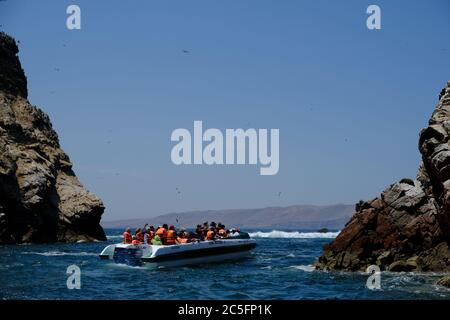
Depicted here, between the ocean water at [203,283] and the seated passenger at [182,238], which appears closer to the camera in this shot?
the ocean water at [203,283]

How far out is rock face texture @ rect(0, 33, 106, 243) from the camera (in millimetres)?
58969

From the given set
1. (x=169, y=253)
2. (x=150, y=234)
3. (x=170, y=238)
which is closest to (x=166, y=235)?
(x=170, y=238)

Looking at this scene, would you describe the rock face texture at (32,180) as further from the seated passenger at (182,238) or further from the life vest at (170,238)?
the life vest at (170,238)

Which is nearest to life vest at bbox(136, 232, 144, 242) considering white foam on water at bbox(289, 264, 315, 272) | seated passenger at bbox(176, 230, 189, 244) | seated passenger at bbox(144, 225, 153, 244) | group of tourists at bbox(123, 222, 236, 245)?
group of tourists at bbox(123, 222, 236, 245)

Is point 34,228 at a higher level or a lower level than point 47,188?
lower

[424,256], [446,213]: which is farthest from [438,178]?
[424,256]

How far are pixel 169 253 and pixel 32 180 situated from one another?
33.5 meters

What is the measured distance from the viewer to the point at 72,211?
65.6 metres

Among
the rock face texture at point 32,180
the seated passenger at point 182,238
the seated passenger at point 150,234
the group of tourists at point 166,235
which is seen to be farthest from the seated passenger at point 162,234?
the rock face texture at point 32,180

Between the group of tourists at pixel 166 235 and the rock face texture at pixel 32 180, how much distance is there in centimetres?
2476

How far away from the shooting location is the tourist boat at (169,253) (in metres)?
32.0

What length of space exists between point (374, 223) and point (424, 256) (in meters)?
3.09

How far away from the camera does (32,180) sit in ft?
201
